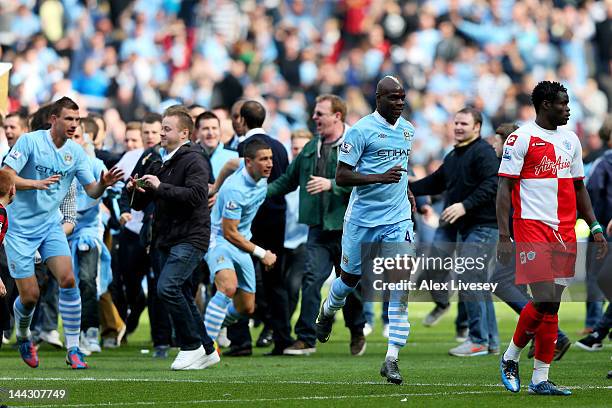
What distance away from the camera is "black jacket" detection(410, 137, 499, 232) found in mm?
14055

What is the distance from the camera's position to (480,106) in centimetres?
3114

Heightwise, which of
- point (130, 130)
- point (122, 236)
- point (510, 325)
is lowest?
point (510, 325)

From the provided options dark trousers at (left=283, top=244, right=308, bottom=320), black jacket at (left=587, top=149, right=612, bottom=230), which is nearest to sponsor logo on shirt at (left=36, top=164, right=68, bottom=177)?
dark trousers at (left=283, top=244, right=308, bottom=320)

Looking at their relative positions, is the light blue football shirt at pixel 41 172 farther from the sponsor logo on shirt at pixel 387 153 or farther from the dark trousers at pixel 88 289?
the sponsor logo on shirt at pixel 387 153

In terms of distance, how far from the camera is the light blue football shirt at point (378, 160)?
10938 mm

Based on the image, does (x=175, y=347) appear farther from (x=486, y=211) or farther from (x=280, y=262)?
(x=486, y=211)

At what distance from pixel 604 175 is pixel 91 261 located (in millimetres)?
5828

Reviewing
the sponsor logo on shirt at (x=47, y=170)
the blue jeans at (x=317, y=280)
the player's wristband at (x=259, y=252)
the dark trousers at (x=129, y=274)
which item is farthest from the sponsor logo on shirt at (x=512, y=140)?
the dark trousers at (x=129, y=274)

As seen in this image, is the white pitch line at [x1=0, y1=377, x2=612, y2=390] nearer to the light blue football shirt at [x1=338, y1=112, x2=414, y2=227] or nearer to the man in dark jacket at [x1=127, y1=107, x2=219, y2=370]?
the man in dark jacket at [x1=127, y1=107, x2=219, y2=370]

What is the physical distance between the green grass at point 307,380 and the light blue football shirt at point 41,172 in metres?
1.29

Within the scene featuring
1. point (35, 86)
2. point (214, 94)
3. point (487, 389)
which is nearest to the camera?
point (487, 389)

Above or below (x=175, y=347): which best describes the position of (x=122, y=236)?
above

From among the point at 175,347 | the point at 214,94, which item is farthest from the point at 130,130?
the point at 214,94

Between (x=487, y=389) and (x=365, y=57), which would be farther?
(x=365, y=57)
